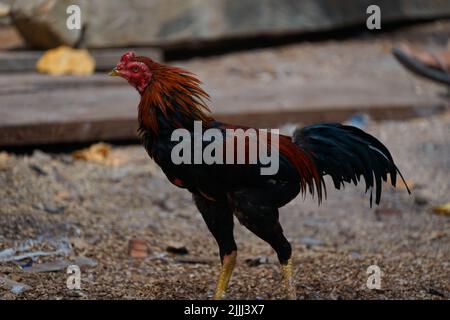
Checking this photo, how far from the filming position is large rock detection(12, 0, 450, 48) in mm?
8062

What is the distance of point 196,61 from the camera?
30.2ft

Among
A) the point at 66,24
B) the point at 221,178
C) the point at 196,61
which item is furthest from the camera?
the point at 196,61

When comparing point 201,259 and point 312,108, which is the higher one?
point 312,108

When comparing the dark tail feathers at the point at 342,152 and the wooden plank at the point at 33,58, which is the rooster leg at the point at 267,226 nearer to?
the dark tail feathers at the point at 342,152

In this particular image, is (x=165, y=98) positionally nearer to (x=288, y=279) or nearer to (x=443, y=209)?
(x=288, y=279)

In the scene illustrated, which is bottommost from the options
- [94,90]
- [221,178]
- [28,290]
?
[28,290]

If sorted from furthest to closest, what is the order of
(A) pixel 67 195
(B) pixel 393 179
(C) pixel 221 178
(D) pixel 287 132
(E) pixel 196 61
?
(E) pixel 196 61 < (D) pixel 287 132 < (A) pixel 67 195 < (B) pixel 393 179 < (C) pixel 221 178

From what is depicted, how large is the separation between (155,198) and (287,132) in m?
1.59

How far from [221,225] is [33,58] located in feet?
14.7

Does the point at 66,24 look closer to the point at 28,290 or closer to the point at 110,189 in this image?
the point at 110,189

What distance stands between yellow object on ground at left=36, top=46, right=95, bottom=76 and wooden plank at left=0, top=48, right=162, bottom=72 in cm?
6

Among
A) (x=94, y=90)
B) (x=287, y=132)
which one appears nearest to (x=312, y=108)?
(x=287, y=132)

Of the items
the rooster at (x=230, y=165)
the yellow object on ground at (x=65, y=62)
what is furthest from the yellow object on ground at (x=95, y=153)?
the rooster at (x=230, y=165)

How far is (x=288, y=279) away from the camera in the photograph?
409 cm
